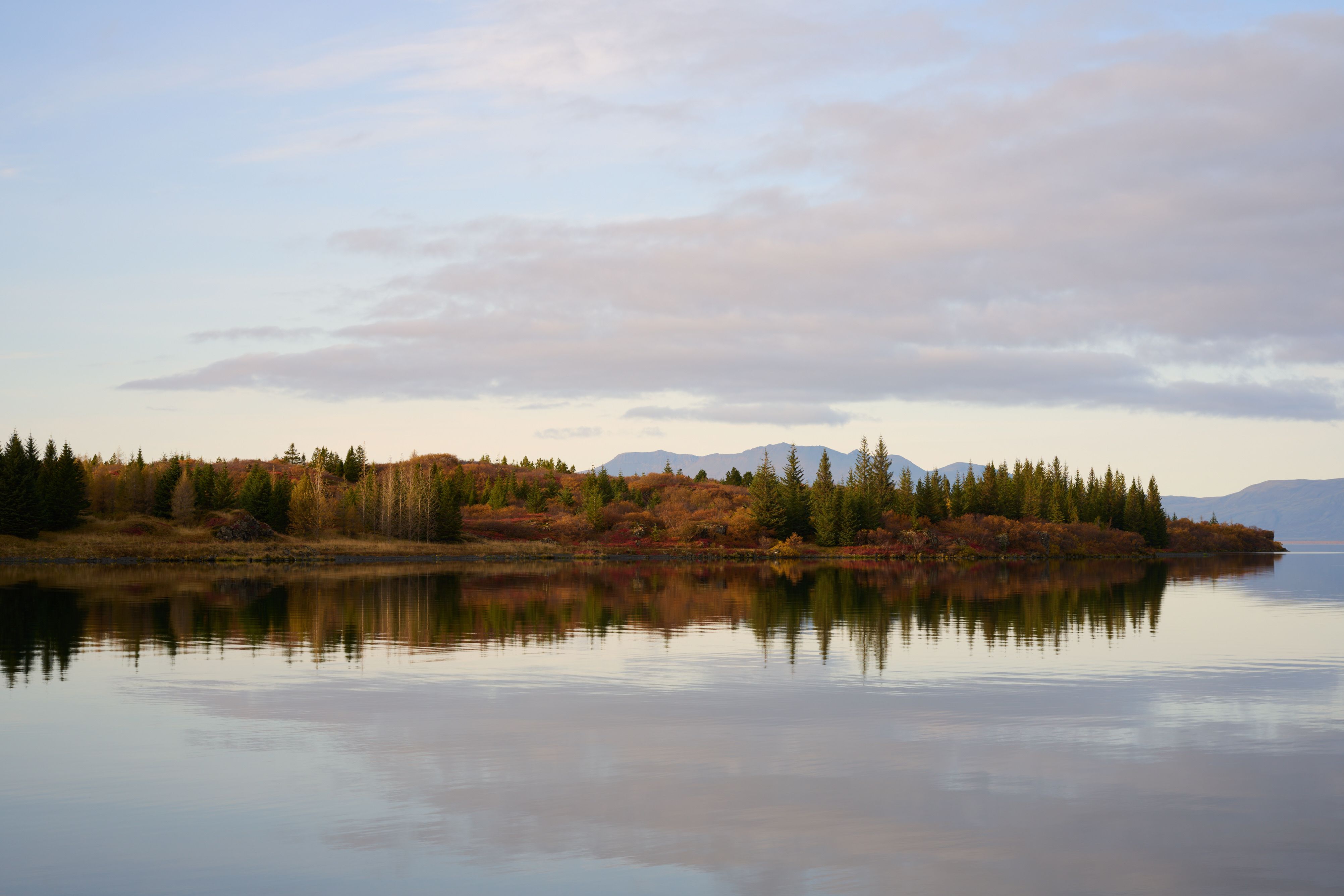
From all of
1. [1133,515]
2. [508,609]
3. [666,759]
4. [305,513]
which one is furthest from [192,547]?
[1133,515]

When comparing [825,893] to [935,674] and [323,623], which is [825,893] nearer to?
[935,674]

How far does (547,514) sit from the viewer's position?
495 ft

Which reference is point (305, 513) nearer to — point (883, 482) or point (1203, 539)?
point (883, 482)

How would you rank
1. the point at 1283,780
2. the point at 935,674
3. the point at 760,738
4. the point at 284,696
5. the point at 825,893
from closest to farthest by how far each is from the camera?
1. the point at 825,893
2. the point at 1283,780
3. the point at 760,738
4. the point at 284,696
5. the point at 935,674

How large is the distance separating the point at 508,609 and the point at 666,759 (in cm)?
2892

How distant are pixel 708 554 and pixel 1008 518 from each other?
54544mm

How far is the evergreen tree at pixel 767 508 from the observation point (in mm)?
132875

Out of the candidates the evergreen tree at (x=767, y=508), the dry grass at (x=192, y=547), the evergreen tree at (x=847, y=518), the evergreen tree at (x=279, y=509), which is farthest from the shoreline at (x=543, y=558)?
the evergreen tree at (x=279, y=509)

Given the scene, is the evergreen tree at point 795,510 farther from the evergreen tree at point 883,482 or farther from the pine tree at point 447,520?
the pine tree at point 447,520

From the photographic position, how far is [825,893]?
9.93 m

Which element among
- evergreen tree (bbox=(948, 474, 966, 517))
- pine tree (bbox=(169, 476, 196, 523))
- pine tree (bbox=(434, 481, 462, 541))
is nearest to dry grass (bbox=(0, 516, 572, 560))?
pine tree (bbox=(169, 476, 196, 523))

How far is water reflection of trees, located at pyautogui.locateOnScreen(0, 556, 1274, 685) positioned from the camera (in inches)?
1225

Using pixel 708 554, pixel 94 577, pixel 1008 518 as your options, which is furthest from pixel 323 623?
pixel 1008 518

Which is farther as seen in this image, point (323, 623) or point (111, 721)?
point (323, 623)
